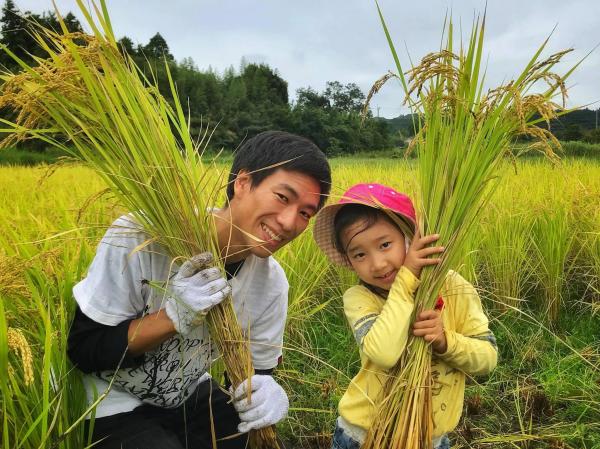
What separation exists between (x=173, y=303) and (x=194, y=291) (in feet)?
0.31

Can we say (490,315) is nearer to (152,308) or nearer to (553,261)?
(553,261)

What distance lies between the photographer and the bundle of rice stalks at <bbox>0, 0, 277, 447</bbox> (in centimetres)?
105

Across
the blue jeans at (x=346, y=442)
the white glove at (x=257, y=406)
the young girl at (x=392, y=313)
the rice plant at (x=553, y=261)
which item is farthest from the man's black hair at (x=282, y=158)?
the rice plant at (x=553, y=261)

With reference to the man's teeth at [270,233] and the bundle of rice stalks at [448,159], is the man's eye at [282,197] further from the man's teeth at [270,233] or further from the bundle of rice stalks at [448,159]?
the bundle of rice stalks at [448,159]

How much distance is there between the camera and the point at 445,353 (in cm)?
119

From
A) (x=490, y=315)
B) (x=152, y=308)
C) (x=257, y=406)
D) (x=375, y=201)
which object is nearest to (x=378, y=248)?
(x=375, y=201)

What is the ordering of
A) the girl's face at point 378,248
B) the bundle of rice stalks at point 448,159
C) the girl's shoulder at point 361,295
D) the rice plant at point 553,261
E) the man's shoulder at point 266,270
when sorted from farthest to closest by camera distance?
the rice plant at point 553,261 → the man's shoulder at point 266,270 → the girl's shoulder at point 361,295 → the girl's face at point 378,248 → the bundle of rice stalks at point 448,159

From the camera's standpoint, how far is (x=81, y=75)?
1.06 m

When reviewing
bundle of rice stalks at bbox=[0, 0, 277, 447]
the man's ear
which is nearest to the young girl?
the man's ear

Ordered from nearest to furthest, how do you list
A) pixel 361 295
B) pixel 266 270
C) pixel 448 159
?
pixel 448 159, pixel 361 295, pixel 266 270

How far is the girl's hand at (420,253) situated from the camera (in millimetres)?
1088

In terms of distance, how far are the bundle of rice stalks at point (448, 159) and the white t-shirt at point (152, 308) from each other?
0.36 meters

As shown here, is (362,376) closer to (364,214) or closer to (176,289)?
(364,214)

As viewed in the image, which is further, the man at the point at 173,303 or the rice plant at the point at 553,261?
the rice plant at the point at 553,261
